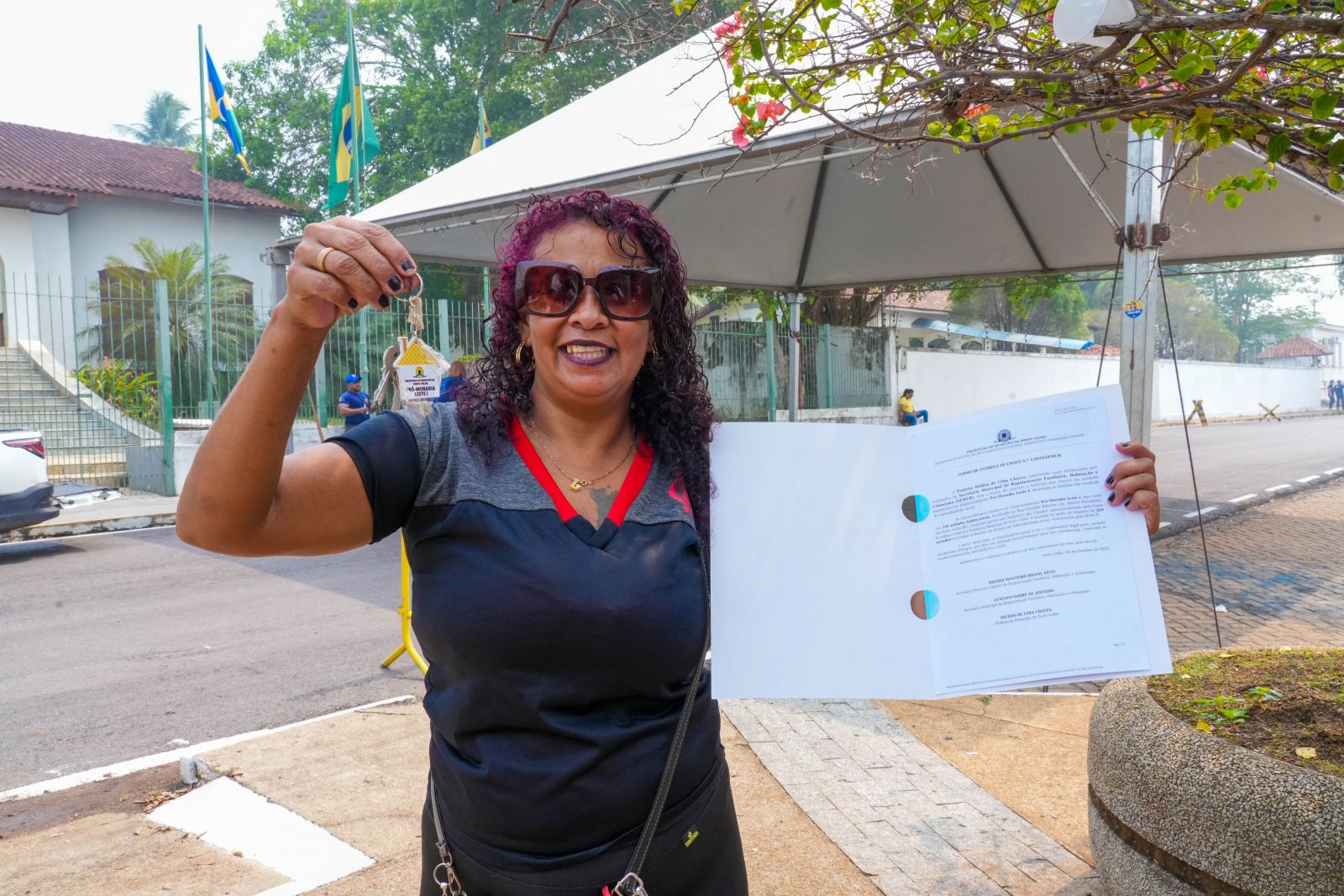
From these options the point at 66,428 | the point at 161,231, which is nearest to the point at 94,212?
the point at 161,231

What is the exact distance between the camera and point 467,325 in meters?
14.1

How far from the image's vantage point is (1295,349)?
229ft

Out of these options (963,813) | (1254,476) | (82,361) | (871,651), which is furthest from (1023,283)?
(82,361)

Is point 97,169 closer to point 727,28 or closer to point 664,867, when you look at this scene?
point 727,28

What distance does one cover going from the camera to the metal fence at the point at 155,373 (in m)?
14.1

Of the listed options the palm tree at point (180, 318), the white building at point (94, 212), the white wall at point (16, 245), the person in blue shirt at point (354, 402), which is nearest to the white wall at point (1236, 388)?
the palm tree at point (180, 318)

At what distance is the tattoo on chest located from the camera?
1.60m

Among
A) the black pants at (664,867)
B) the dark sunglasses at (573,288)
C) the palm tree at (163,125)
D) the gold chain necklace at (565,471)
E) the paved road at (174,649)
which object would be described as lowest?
the paved road at (174,649)

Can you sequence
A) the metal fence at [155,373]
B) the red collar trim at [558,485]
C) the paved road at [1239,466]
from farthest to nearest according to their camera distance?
1. the metal fence at [155,373]
2. the paved road at [1239,466]
3. the red collar trim at [558,485]

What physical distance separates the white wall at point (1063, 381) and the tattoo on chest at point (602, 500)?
1067cm

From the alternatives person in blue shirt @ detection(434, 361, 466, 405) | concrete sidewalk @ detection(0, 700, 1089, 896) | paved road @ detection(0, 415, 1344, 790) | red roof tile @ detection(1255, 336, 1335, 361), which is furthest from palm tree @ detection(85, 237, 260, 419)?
red roof tile @ detection(1255, 336, 1335, 361)

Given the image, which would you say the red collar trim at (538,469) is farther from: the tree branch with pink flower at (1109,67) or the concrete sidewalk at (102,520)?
the concrete sidewalk at (102,520)

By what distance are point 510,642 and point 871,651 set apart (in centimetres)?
63

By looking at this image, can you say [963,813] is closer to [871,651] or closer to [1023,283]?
[871,651]
